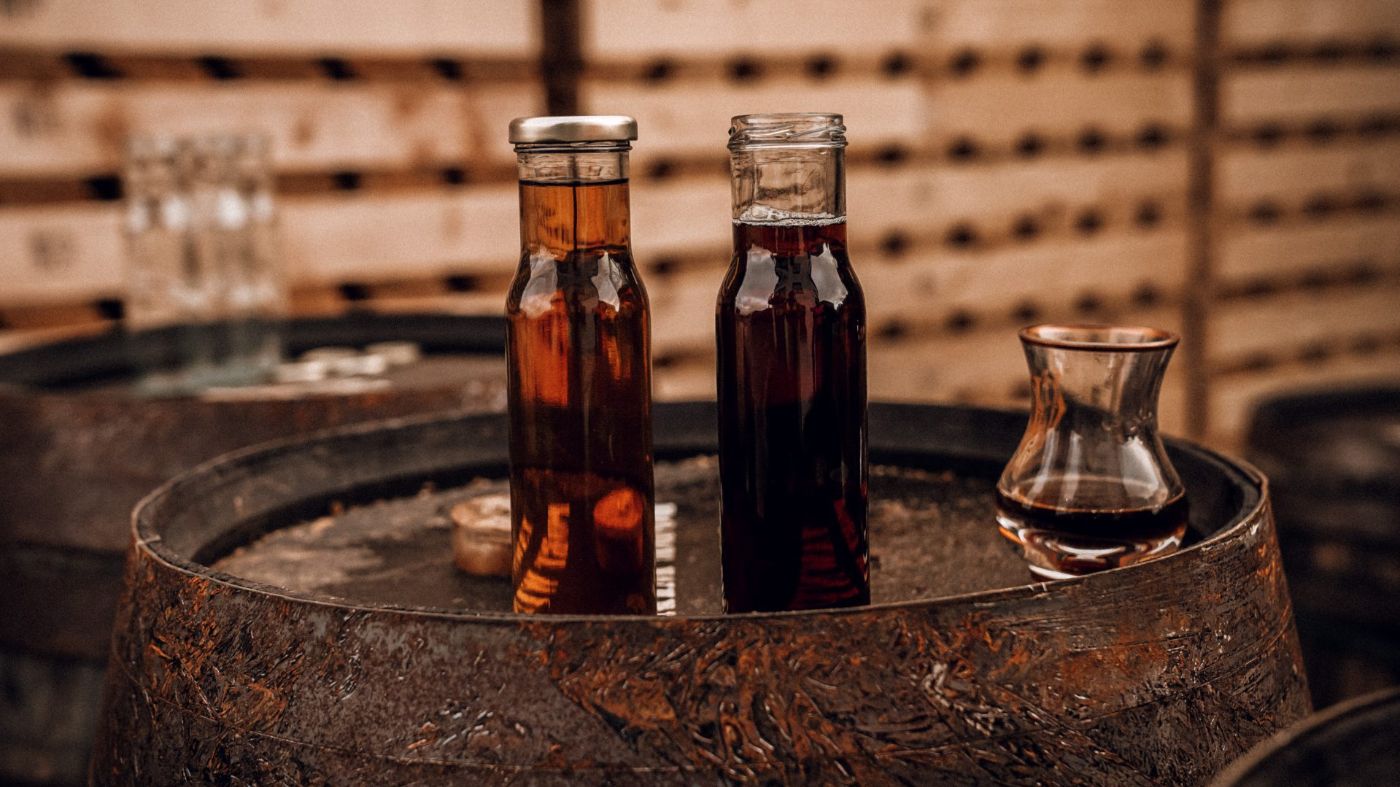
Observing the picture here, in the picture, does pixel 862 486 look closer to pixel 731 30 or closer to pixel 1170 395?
pixel 731 30

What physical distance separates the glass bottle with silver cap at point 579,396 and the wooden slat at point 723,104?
10.2ft

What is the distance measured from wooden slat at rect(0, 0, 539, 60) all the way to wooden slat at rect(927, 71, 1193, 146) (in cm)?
162

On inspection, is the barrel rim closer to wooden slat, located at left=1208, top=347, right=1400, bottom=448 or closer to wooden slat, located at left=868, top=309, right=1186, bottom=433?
wooden slat, located at left=868, top=309, right=1186, bottom=433

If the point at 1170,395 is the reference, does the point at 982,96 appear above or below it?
above

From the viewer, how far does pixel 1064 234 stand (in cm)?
513

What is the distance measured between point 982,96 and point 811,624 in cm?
435

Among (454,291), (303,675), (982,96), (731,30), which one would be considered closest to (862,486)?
(303,675)

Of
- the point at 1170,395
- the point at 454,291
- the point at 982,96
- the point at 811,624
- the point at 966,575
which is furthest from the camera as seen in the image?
the point at 1170,395

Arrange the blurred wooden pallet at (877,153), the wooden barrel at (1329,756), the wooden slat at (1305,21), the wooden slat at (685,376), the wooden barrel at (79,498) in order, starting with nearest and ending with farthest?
the wooden barrel at (1329,756), the wooden barrel at (79,498), the blurred wooden pallet at (877,153), the wooden slat at (685,376), the wooden slat at (1305,21)

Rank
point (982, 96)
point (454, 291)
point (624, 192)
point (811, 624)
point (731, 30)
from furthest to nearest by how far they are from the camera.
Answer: point (982, 96)
point (731, 30)
point (454, 291)
point (624, 192)
point (811, 624)

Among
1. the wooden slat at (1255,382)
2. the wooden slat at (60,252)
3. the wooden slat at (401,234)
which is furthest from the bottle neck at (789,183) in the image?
the wooden slat at (1255,382)

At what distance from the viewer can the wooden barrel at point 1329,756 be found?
608 millimetres

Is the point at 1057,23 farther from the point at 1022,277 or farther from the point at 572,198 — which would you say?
the point at 572,198

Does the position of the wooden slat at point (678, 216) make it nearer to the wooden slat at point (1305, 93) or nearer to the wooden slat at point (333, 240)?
the wooden slat at point (333, 240)
